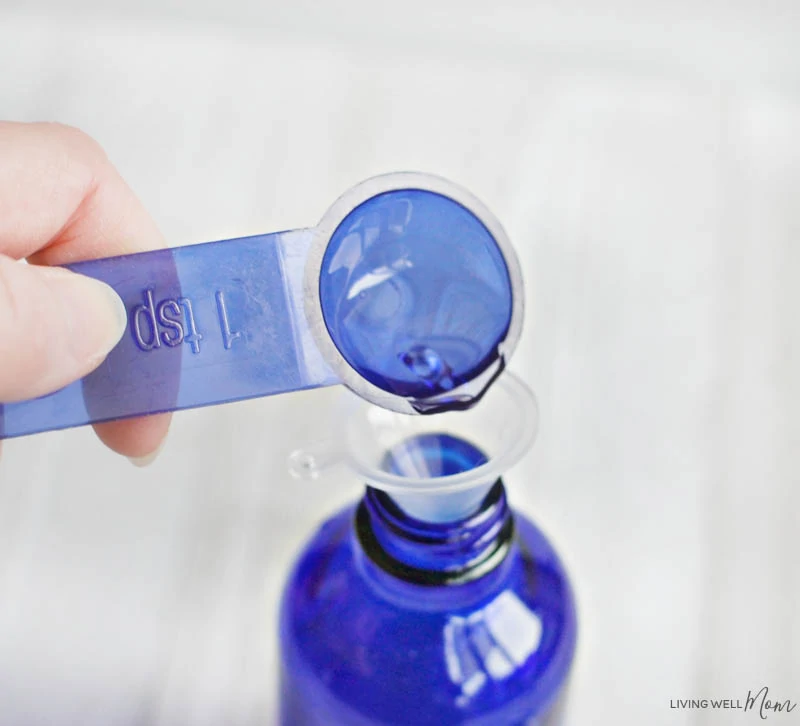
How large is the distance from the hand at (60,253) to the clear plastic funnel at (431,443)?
0.47 feet

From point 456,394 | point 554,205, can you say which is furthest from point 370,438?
point 554,205

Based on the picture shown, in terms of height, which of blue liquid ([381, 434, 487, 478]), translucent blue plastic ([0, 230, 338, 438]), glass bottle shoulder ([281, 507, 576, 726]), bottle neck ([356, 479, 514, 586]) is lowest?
glass bottle shoulder ([281, 507, 576, 726])

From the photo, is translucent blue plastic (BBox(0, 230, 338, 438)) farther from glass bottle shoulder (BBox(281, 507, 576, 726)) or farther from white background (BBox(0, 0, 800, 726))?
white background (BBox(0, 0, 800, 726))

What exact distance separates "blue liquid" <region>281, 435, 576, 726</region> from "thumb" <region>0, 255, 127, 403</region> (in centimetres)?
18

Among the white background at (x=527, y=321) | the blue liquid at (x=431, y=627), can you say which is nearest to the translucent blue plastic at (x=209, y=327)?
the blue liquid at (x=431, y=627)

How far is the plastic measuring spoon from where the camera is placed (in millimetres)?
501

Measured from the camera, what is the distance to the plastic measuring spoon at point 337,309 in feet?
1.65

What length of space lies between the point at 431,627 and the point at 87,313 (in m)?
0.27

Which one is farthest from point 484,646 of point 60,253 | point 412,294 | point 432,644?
point 60,253

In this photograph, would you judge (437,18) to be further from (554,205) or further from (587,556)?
(587,556)

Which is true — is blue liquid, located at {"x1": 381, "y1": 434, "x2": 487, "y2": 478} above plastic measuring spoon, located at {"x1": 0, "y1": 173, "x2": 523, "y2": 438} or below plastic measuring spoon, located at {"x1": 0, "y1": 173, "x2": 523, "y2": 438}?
below

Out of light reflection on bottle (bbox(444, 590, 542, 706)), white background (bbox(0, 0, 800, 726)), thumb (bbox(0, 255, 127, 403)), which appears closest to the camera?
thumb (bbox(0, 255, 127, 403))

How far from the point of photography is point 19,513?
83cm

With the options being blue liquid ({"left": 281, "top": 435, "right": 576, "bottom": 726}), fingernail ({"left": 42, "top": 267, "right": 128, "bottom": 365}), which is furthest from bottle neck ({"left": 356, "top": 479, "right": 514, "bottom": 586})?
fingernail ({"left": 42, "top": 267, "right": 128, "bottom": 365})
